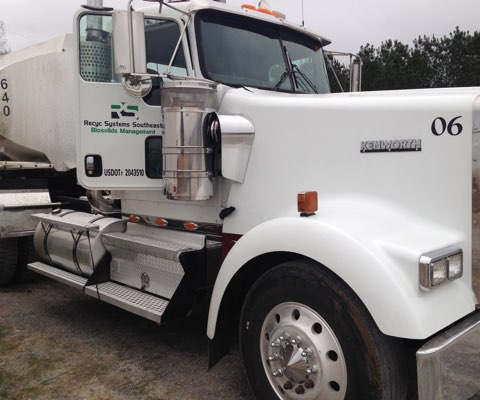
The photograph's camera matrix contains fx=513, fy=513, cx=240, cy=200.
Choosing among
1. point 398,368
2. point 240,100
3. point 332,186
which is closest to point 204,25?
point 240,100

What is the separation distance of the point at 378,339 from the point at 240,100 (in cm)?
182

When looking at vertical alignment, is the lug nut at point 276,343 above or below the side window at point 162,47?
below

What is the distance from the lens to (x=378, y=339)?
238cm

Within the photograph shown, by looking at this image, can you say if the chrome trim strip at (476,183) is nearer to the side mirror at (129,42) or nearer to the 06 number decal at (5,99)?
the side mirror at (129,42)

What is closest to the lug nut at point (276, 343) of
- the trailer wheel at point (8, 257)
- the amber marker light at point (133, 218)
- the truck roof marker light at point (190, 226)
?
the truck roof marker light at point (190, 226)

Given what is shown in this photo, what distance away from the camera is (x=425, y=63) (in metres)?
19.3

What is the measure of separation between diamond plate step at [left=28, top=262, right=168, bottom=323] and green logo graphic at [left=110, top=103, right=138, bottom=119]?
1.35 meters

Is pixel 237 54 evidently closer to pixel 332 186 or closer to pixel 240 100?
pixel 240 100

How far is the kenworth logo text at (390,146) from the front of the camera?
270 centimetres

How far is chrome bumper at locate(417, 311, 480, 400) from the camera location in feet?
7.41

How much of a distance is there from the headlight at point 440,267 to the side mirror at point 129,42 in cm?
201

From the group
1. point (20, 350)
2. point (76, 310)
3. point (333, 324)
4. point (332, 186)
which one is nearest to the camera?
point (333, 324)

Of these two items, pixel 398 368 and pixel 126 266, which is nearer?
pixel 398 368

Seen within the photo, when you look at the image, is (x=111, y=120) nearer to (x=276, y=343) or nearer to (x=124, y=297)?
(x=124, y=297)
